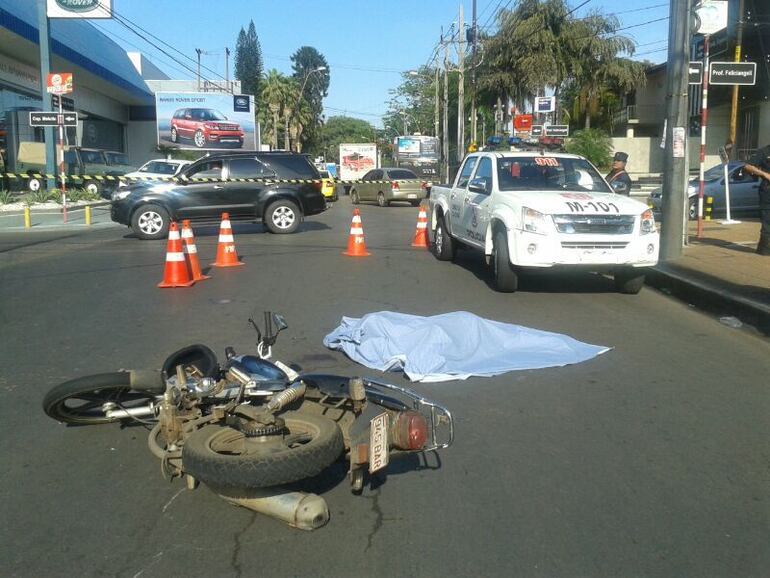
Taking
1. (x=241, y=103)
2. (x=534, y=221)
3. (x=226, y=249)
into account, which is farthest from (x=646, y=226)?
(x=241, y=103)

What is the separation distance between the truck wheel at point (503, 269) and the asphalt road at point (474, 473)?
0.92 meters

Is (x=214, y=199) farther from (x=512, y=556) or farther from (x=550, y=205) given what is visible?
(x=512, y=556)

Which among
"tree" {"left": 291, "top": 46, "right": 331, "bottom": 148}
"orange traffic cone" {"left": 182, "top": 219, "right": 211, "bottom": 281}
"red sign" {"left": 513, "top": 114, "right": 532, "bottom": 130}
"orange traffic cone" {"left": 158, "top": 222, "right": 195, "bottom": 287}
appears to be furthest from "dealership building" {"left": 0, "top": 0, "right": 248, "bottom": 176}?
"tree" {"left": 291, "top": 46, "right": 331, "bottom": 148}

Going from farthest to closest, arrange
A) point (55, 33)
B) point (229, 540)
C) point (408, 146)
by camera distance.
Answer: point (408, 146)
point (55, 33)
point (229, 540)

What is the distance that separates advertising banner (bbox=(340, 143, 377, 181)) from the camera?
180ft

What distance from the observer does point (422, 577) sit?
329 centimetres

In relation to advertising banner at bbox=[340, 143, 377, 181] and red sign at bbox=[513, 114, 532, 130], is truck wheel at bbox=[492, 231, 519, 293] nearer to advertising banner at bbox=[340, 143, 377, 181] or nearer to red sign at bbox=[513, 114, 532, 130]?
red sign at bbox=[513, 114, 532, 130]

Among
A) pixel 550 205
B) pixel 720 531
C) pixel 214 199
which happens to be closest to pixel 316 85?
pixel 214 199

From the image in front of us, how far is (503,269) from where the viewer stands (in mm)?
9836

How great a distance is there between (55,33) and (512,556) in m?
35.7

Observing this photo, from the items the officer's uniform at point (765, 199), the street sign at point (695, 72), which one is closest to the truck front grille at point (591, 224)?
the officer's uniform at point (765, 199)

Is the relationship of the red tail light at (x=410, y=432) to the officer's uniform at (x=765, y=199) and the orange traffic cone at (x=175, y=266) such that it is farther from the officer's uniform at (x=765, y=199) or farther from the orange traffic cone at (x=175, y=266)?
the officer's uniform at (x=765, y=199)

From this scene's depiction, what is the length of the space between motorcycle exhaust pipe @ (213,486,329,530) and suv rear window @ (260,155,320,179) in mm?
14951

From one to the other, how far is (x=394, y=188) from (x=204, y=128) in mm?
27576
